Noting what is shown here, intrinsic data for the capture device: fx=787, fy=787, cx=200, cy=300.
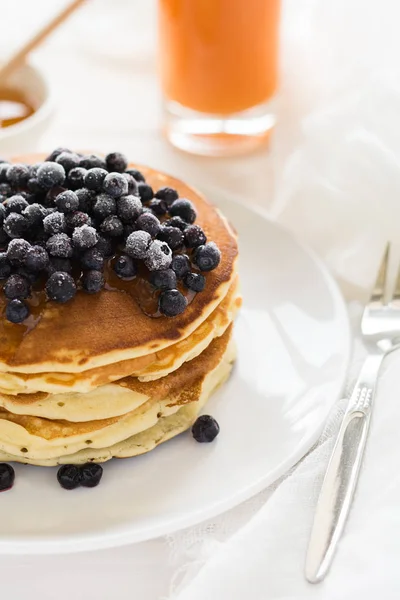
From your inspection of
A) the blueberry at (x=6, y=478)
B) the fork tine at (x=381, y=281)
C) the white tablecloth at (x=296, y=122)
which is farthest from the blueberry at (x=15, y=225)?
the fork tine at (x=381, y=281)

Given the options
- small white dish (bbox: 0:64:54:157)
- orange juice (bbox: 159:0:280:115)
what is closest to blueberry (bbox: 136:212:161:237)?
small white dish (bbox: 0:64:54:157)

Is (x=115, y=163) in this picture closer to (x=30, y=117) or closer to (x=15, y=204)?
(x=15, y=204)

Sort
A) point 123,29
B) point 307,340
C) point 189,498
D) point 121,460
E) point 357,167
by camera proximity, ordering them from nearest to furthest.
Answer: point 189,498, point 121,460, point 307,340, point 357,167, point 123,29

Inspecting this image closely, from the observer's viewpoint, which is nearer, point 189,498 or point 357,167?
point 189,498

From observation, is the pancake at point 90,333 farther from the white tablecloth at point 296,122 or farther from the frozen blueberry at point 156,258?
the white tablecloth at point 296,122

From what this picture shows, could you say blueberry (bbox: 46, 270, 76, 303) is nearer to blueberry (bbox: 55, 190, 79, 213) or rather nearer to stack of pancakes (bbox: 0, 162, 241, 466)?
stack of pancakes (bbox: 0, 162, 241, 466)

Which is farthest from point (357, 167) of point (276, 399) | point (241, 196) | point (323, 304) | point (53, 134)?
point (53, 134)

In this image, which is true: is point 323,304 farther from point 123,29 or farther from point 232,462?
point 123,29

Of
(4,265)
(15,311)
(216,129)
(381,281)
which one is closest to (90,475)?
(15,311)
